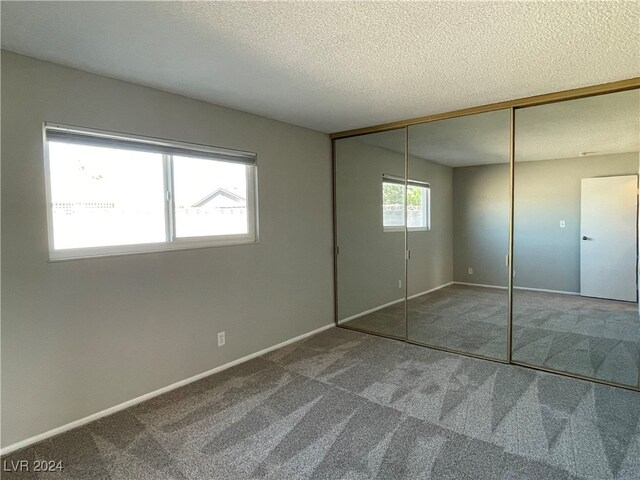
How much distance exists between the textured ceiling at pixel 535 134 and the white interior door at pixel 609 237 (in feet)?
1.84

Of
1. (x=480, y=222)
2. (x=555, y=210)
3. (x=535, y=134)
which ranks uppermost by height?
(x=535, y=134)

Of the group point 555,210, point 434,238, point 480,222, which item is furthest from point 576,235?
point 434,238

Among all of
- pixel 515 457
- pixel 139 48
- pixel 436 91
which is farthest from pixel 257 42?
pixel 515 457

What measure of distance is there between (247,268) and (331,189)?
1.58m

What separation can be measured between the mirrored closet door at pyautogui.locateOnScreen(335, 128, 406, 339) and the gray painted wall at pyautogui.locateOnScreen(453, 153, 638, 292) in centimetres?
119

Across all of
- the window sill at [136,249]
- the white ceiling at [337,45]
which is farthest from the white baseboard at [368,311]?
the white ceiling at [337,45]

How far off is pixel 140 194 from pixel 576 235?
5.94 meters

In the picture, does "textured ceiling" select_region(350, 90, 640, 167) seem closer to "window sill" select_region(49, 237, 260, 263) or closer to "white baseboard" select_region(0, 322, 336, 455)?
"window sill" select_region(49, 237, 260, 263)

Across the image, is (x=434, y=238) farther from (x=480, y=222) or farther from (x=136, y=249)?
(x=136, y=249)

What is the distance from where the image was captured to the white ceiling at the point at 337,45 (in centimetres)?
162

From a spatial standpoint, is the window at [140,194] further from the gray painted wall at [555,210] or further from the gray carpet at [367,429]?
the gray painted wall at [555,210]

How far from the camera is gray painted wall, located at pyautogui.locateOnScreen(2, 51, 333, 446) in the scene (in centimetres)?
205

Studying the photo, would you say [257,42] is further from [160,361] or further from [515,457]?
[515,457]

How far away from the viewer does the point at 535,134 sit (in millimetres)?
3855
